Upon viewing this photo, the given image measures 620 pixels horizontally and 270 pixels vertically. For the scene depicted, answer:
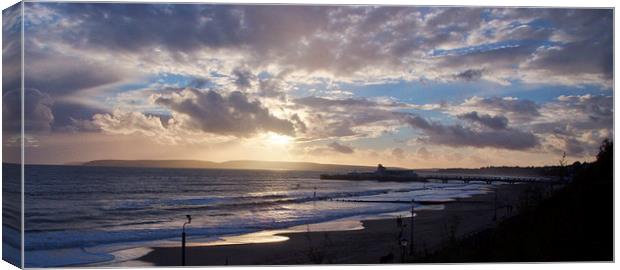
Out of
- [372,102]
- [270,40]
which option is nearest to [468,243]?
[372,102]

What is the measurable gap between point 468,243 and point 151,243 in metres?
6.90

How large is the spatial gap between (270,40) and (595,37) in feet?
17.1

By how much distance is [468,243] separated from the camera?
1315cm

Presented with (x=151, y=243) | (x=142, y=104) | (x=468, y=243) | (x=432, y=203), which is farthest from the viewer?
(x=432, y=203)

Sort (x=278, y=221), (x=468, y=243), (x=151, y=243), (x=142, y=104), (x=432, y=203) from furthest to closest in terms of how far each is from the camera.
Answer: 1. (x=432, y=203)
2. (x=278, y=221)
3. (x=151, y=243)
4. (x=468, y=243)
5. (x=142, y=104)

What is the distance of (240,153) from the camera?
13.2m

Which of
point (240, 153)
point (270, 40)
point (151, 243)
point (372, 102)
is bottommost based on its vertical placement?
point (151, 243)

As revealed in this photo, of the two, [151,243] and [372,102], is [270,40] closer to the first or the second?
[372,102]

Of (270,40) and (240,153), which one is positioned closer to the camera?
(270,40)

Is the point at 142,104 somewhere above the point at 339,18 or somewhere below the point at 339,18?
below

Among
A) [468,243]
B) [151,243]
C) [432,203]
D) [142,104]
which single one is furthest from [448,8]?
[432,203]

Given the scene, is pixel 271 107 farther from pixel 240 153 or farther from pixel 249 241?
pixel 249 241

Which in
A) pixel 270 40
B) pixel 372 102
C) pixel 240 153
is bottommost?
pixel 240 153

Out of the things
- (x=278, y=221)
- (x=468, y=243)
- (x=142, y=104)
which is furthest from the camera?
(x=278, y=221)
